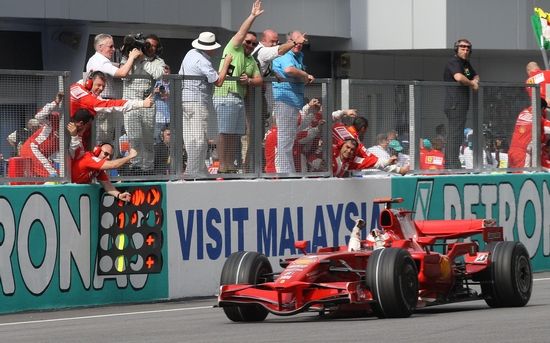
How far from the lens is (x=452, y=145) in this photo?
19.2 metres

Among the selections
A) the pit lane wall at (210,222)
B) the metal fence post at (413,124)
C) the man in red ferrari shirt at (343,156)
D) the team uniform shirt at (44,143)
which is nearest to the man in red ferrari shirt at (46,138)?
the team uniform shirt at (44,143)

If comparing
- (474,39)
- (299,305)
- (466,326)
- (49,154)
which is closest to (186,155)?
(49,154)

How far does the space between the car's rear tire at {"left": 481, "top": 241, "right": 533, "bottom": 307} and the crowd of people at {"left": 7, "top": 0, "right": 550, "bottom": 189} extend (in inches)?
148

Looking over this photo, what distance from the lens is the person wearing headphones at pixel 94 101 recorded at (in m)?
15.3

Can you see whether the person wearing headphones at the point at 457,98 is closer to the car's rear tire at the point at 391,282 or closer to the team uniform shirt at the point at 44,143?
the team uniform shirt at the point at 44,143

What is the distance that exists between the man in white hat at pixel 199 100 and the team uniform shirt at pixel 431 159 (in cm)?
366

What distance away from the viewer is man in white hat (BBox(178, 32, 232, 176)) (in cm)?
1614

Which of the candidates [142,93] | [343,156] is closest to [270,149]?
[343,156]

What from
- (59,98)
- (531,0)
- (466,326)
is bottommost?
(466,326)

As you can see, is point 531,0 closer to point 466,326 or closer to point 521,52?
point 521,52

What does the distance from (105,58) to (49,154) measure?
50.6 inches

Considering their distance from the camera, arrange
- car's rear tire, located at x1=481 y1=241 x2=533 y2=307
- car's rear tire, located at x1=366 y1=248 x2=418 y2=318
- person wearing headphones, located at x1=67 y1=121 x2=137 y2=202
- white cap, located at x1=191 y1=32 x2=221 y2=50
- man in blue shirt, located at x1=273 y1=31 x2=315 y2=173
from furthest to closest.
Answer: man in blue shirt, located at x1=273 y1=31 x2=315 y2=173, white cap, located at x1=191 y1=32 x2=221 y2=50, person wearing headphones, located at x1=67 y1=121 x2=137 y2=202, car's rear tire, located at x1=481 y1=241 x2=533 y2=307, car's rear tire, located at x1=366 y1=248 x2=418 y2=318

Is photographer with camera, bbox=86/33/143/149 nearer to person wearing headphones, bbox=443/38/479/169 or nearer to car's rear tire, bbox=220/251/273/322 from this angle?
car's rear tire, bbox=220/251/273/322

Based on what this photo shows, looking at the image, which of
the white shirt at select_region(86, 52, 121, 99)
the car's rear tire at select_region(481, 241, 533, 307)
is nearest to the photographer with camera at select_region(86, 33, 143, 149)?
the white shirt at select_region(86, 52, 121, 99)
